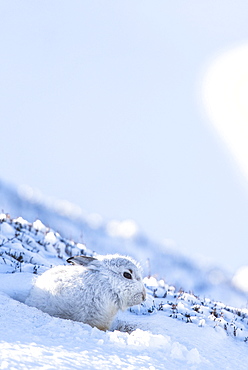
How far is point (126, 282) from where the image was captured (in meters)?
7.50

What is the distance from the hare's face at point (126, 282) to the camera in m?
7.43

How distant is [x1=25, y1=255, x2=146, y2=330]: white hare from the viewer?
7102 mm

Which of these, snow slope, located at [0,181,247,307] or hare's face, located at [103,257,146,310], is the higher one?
snow slope, located at [0,181,247,307]

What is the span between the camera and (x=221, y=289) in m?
89.5

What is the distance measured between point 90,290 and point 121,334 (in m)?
1.24

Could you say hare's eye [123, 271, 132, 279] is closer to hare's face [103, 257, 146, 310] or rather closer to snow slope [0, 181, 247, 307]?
hare's face [103, 257, 146, 310]

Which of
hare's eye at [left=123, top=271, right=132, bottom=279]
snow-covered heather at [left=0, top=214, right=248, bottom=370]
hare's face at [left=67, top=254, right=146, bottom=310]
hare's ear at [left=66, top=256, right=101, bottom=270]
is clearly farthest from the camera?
hare's eye at [left=123, top=271, right=132, bottom=279]

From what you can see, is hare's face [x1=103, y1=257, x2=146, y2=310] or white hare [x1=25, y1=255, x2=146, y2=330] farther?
hare's face [x1=103, y1=257, x2=146, y2=310]

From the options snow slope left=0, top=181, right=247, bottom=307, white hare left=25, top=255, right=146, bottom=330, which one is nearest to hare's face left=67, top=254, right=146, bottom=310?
white hare left=25, top=255, right=146, bottom=330

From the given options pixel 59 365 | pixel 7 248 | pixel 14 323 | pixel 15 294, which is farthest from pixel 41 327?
pixel 7 248

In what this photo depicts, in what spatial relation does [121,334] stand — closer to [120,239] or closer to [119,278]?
[119,278]

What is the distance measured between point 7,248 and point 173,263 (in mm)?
90606

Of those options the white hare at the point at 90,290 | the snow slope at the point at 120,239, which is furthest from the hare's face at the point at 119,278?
the snow slope at the point at 120,239

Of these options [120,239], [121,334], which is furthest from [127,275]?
[120,239]
